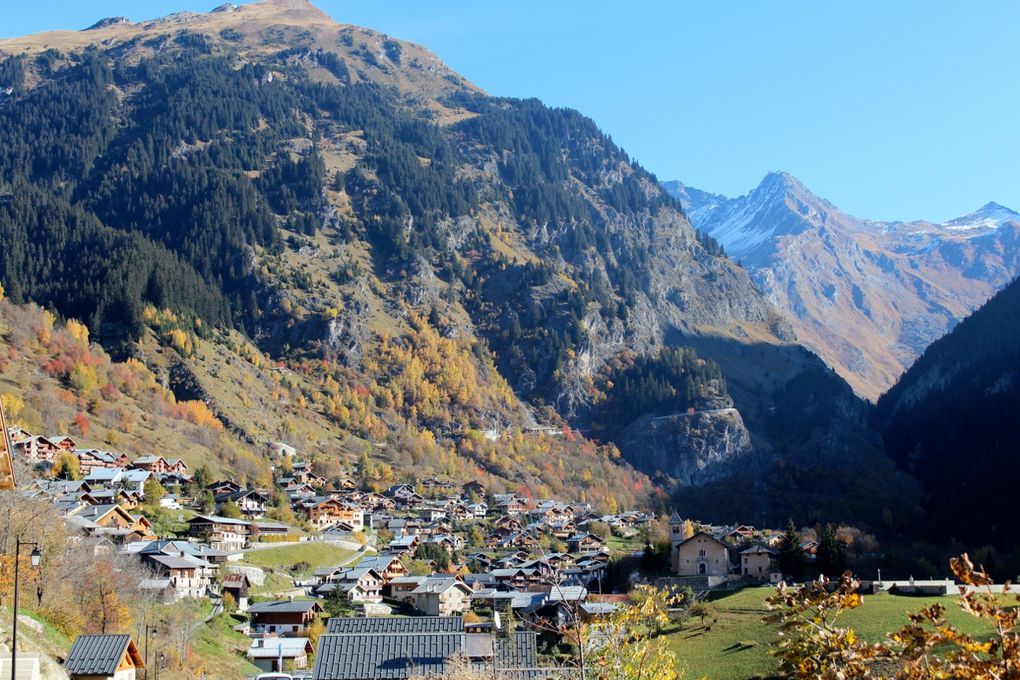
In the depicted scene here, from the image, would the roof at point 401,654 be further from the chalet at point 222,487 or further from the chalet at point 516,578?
the chalet at point 222,487

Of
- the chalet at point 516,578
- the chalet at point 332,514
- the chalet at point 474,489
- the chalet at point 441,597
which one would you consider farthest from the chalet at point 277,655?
the chalet at point 474,489

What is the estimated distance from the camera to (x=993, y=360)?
609 feet

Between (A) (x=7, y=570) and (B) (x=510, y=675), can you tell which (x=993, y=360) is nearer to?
(B) (x=510, y=675)

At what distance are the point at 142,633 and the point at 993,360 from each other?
172 meters

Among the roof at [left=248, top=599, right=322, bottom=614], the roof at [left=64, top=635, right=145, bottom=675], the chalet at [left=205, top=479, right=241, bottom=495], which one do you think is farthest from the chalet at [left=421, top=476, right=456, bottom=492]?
the roof at [left=64, top=635, right=145, bottom=675]

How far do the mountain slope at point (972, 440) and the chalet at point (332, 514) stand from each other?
256 ft

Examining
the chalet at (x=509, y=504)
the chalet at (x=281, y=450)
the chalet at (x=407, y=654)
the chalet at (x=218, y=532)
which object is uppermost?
the chalet at (x=281, y=450)

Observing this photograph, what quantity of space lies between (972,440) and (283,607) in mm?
136548

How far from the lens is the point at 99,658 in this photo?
39000 mm

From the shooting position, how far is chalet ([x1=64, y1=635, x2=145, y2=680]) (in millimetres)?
38125

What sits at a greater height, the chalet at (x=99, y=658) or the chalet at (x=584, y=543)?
the chalet at (x=584, y=543)

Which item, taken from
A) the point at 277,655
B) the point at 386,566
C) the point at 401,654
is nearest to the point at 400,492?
the point at 386,566

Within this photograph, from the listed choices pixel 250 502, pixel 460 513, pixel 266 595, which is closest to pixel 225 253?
pixel 460 513

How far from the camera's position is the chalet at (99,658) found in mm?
38125
